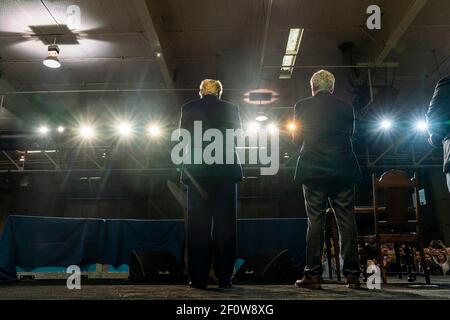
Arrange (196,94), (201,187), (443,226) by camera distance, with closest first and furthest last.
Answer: (201,187) < (196,94) < (443,226)

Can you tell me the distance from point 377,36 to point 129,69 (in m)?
5.03

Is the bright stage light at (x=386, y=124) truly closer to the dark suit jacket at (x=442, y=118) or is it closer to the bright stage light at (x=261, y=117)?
the bright stage light at (x=261, y=117)

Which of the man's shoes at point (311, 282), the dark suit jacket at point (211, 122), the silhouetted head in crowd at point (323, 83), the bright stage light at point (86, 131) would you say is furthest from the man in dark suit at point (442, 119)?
the bright stage light at point (86, 131)

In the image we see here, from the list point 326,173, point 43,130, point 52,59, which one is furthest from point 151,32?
point 326,173

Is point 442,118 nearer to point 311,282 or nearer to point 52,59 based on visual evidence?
point 311,282

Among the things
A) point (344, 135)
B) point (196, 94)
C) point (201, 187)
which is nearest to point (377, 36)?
point (196, 94)

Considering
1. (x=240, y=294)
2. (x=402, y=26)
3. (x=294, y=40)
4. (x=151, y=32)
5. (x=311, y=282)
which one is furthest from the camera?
(x=294, y=40)

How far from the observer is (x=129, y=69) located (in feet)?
24.6

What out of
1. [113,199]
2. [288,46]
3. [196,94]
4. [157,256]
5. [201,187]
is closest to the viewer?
[201,187]

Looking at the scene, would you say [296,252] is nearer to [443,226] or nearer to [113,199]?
[443,226]

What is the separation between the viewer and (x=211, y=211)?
2055mm

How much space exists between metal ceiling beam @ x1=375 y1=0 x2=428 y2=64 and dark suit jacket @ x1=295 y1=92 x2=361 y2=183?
432cm

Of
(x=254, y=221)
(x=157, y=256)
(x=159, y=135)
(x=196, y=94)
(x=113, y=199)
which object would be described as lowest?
(x=157, y=256)

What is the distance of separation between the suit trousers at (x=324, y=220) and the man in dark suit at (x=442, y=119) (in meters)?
0.51
